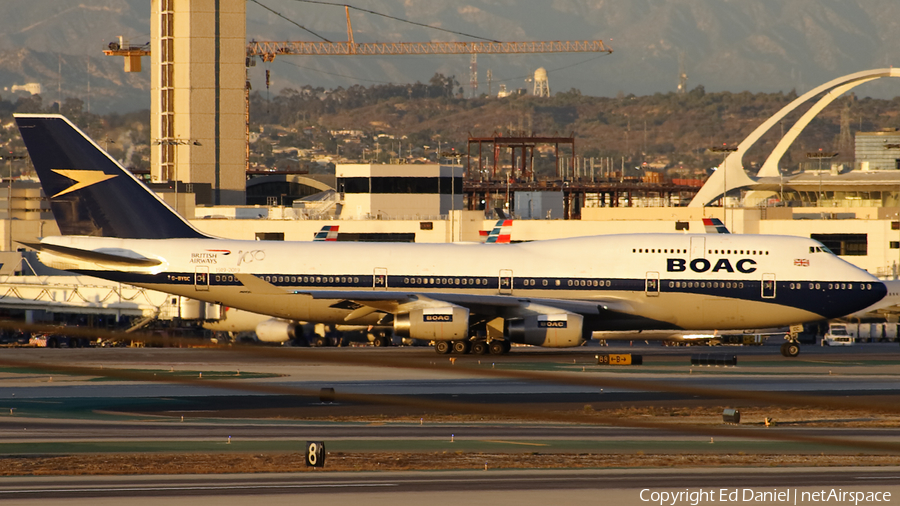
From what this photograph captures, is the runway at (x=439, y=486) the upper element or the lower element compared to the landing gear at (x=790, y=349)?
upper

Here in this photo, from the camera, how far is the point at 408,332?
4062cm

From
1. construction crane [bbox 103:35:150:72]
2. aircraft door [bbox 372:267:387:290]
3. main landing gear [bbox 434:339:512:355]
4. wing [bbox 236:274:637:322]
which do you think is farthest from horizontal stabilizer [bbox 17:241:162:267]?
construction crane [bbox 103:35:150:72]

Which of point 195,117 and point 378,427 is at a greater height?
point 195,117

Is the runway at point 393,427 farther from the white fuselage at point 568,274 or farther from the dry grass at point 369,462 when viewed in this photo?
the white fuselage at point 568,274

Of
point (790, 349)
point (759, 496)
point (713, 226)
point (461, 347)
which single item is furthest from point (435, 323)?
point (713, 226)

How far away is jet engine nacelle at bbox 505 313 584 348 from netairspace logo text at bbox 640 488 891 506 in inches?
921

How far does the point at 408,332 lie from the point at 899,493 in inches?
1001

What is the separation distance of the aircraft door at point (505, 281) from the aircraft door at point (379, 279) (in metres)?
4.55

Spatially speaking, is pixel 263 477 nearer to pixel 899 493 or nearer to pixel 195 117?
pixel 899 493

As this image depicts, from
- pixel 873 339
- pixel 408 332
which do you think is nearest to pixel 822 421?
pixel 408 332

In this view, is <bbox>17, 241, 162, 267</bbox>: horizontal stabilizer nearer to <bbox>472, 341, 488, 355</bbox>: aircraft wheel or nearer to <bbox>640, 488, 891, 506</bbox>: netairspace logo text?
<bbox>472, 341, 488, 355</bbox>: aircraft wheel

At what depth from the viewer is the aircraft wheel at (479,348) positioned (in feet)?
140

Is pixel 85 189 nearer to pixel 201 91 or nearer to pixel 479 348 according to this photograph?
pixel 479 348

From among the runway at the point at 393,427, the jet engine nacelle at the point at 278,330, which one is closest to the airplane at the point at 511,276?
the runway at the point at 393,427
